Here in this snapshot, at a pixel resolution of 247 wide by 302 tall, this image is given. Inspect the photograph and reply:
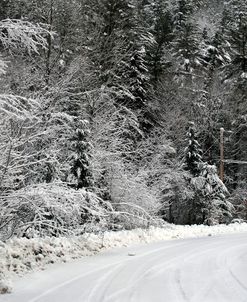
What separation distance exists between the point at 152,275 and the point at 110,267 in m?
1.44

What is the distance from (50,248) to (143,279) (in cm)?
323

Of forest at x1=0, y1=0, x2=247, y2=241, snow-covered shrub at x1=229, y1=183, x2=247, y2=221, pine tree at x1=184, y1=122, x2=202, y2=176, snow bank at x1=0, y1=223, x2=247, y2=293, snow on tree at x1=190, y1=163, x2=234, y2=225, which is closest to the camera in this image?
snow bank at x1=0, y1=223, x2=247, y2=293

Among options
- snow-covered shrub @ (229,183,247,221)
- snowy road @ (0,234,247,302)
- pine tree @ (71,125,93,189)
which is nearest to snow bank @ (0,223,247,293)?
snowy road @ (0,234,247,302)

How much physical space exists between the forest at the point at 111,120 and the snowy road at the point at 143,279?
1368mm

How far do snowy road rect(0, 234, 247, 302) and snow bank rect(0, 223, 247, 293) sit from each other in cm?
35

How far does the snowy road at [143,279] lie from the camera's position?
8.27 metres

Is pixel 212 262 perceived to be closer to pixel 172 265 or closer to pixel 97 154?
pixel 172 265

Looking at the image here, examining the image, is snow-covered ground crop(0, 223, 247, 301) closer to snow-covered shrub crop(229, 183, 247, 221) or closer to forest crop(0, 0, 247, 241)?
forest crop(0, 0, 247, 241)

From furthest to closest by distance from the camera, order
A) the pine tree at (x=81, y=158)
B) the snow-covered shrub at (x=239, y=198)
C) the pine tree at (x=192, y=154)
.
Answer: the snow-covered shrub at (x=239, y=198)
the pine tree at (x=192, y=154)
the pine tree at (x=81, y=158)

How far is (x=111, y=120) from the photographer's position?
2427 centimetres

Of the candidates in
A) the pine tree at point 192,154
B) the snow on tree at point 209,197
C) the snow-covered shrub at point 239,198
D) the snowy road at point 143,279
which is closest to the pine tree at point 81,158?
the snowy road at point 143,279

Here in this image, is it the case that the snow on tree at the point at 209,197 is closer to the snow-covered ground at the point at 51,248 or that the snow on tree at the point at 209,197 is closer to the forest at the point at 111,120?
the forest at the point at 111,120

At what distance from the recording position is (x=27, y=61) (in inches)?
985

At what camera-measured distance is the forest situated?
11523 millimetres
